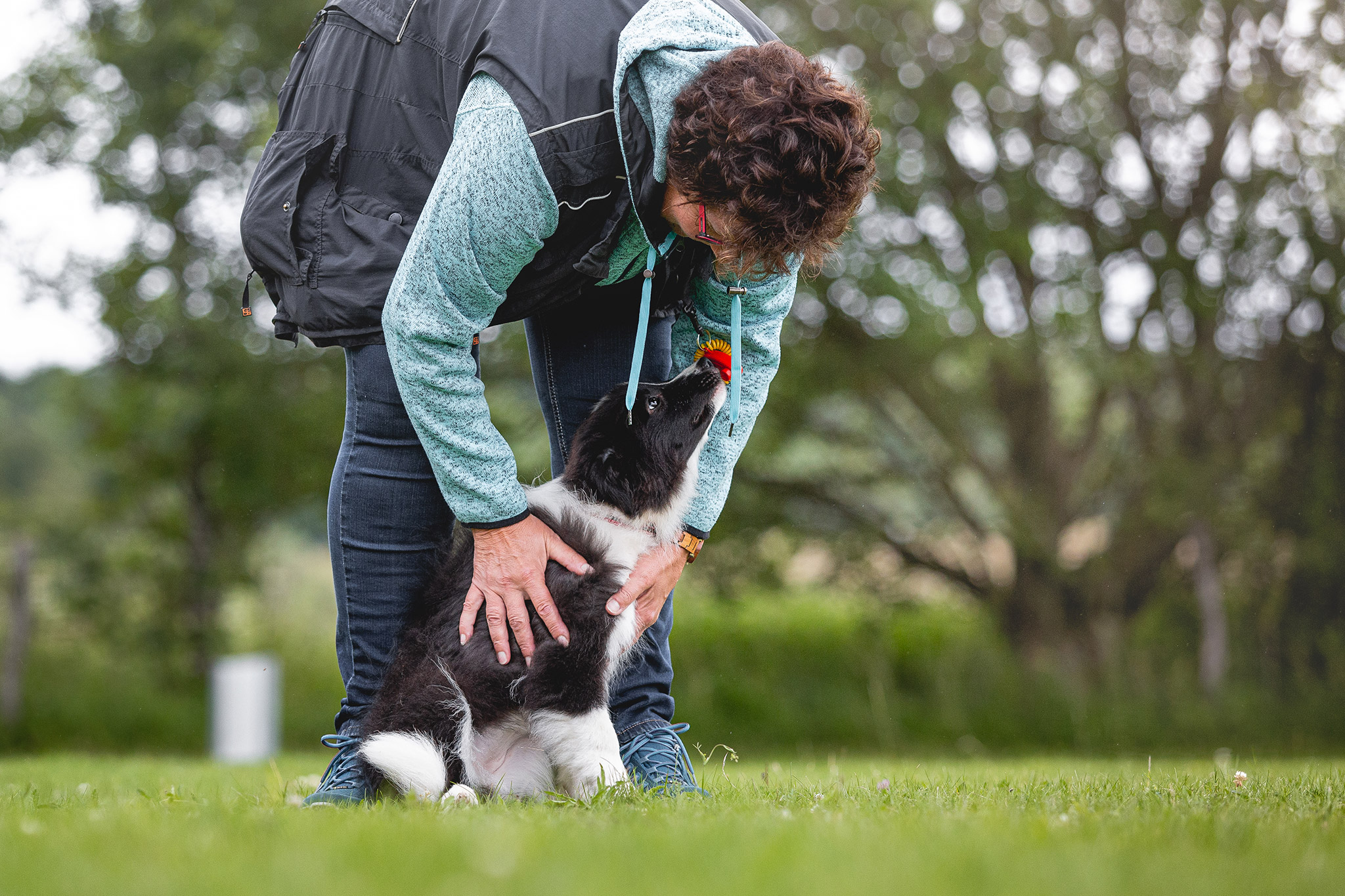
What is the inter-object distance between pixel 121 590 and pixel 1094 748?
818 cm

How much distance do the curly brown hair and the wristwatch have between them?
2.68 ft

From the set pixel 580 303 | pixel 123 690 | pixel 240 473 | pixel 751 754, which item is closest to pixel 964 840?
pixel 580 303

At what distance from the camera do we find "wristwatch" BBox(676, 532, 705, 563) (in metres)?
2.78

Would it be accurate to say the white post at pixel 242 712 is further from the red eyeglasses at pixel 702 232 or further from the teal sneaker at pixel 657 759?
the red eyeglasses at pixel 702 232

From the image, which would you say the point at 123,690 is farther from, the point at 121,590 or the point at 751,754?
the point at 751,754

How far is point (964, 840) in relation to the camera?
5.15ft

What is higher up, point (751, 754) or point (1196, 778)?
point (1196, 778)

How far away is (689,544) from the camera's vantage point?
279cm

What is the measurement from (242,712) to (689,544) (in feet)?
22.2

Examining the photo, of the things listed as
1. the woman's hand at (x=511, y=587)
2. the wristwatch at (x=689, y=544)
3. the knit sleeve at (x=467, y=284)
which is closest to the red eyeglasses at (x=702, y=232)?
the knit sleeve at (x=467, y=284)

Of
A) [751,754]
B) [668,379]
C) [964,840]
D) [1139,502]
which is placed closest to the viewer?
[964,840]

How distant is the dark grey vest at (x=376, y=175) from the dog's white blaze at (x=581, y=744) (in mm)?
920

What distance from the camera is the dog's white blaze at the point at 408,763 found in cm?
232

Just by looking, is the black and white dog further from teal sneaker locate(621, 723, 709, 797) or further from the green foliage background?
the green foliage background
